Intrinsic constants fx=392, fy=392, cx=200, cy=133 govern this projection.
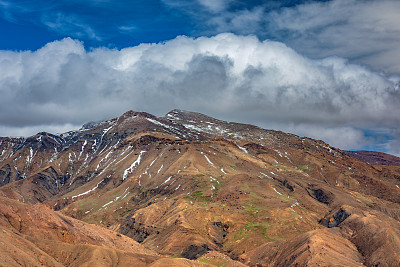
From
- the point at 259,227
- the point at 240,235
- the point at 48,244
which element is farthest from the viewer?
the point at 259,227

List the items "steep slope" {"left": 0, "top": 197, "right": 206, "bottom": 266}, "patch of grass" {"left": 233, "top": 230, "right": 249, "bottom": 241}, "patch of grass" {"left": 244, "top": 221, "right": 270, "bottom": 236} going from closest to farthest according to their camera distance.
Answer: "steep slope" {"left": 0, "top": 197, "right": 206, "bottom": 266} → "patch of grass" {"left": 244, "top": 221, "right": 270, "bottom": 236} → "patch of grass" {"left": 233, "top": 230, "right": 249, "bottom": 241}

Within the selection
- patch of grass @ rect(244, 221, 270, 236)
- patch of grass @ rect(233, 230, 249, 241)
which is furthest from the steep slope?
patch of grass @ rect(244, 221, 270, 236)

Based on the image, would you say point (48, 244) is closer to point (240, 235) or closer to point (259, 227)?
point (240, 235)

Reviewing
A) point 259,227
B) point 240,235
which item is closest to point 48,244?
point 240,235

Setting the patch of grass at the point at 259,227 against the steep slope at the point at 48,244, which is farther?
the patch of grass at the point at 259,227

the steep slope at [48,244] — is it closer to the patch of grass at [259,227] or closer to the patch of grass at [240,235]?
the patch of grass at [240,235]

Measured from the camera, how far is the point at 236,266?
458ft

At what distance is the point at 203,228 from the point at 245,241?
24502mm

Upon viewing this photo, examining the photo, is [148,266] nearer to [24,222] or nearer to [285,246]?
[24,222]

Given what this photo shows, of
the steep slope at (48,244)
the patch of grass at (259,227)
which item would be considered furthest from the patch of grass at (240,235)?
the steep slope at (48,244)

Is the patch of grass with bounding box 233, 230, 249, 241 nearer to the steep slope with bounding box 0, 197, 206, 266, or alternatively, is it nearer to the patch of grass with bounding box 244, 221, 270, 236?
the patch of grass with bounding box 244, 221, 270, 236

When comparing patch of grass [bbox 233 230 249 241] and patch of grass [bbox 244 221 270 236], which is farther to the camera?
patch of grass [bbox 233 230 249 241]

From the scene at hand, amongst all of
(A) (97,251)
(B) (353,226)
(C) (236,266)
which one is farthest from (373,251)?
(A) (97,251)

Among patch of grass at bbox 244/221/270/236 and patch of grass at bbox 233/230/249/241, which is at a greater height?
patch of grass at bbox 244/221/270/236
